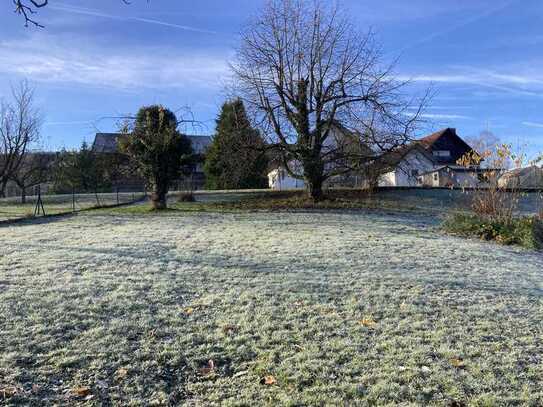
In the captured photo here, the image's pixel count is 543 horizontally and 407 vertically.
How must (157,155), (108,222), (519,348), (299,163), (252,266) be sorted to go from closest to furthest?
(519,348)
(252,266)
(108,222)
(157,155)
(299,163)

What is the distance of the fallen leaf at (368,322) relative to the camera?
497cm

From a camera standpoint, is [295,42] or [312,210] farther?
[295,42]

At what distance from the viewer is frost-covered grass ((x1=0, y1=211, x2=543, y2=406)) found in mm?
3600

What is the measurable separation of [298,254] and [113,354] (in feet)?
17.0

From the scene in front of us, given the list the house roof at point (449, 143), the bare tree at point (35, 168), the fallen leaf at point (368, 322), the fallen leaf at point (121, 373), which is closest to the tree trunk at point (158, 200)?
the fallen leaf at point (368, 322)

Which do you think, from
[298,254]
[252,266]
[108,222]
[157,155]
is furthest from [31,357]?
[157,155]

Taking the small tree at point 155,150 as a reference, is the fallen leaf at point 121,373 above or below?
below

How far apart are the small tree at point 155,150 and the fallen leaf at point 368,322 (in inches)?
608

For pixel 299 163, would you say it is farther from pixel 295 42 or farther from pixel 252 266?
pixel 252 266

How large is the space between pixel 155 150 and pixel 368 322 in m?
15.7

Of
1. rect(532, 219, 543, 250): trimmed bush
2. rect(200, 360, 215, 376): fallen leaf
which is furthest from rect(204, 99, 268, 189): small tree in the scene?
rect(200, 360, 215, 376): fallen leaf

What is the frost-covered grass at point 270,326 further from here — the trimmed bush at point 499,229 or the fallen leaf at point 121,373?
the trimmed bush at point 499,229

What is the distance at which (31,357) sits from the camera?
4.09m

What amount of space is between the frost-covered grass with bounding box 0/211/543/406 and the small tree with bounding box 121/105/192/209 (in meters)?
10.1
